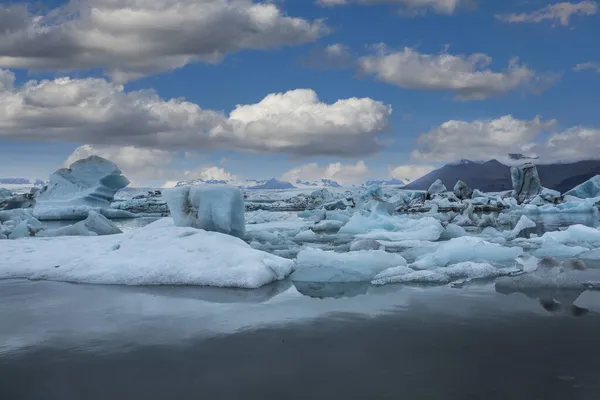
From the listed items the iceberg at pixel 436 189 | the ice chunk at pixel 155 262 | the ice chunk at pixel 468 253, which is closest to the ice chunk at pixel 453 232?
the ice chunk at pixel 468 253

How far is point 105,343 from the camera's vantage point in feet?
16.8

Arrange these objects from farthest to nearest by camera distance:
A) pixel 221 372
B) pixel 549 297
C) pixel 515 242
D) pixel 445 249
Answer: pixel 515 242
pixel 445 249
pixel 549 297
pixel 221 372

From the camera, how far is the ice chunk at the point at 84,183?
38.9 m

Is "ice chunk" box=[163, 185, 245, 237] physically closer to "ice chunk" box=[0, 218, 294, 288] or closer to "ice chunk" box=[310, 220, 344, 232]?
"ice chunk" box=[0, 218, 294, 288]

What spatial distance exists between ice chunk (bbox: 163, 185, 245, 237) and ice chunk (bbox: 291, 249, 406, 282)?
456 centimetres

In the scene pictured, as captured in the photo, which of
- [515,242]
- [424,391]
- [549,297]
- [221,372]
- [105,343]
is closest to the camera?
[424,391]

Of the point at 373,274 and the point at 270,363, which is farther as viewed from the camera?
the point at 373,274

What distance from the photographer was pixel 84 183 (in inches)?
1555

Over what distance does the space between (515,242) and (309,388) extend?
42.1ft

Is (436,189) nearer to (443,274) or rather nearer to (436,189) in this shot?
(436,189)

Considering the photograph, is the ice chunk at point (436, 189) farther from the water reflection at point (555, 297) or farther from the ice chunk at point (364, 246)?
the water reflection at point (555, 297)

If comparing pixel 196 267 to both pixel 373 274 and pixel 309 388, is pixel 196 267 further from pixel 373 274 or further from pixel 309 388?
pixel 309 388

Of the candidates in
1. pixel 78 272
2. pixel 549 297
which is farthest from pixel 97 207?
pixel 549 297

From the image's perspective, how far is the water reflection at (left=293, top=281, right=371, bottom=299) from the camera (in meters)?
7.59
